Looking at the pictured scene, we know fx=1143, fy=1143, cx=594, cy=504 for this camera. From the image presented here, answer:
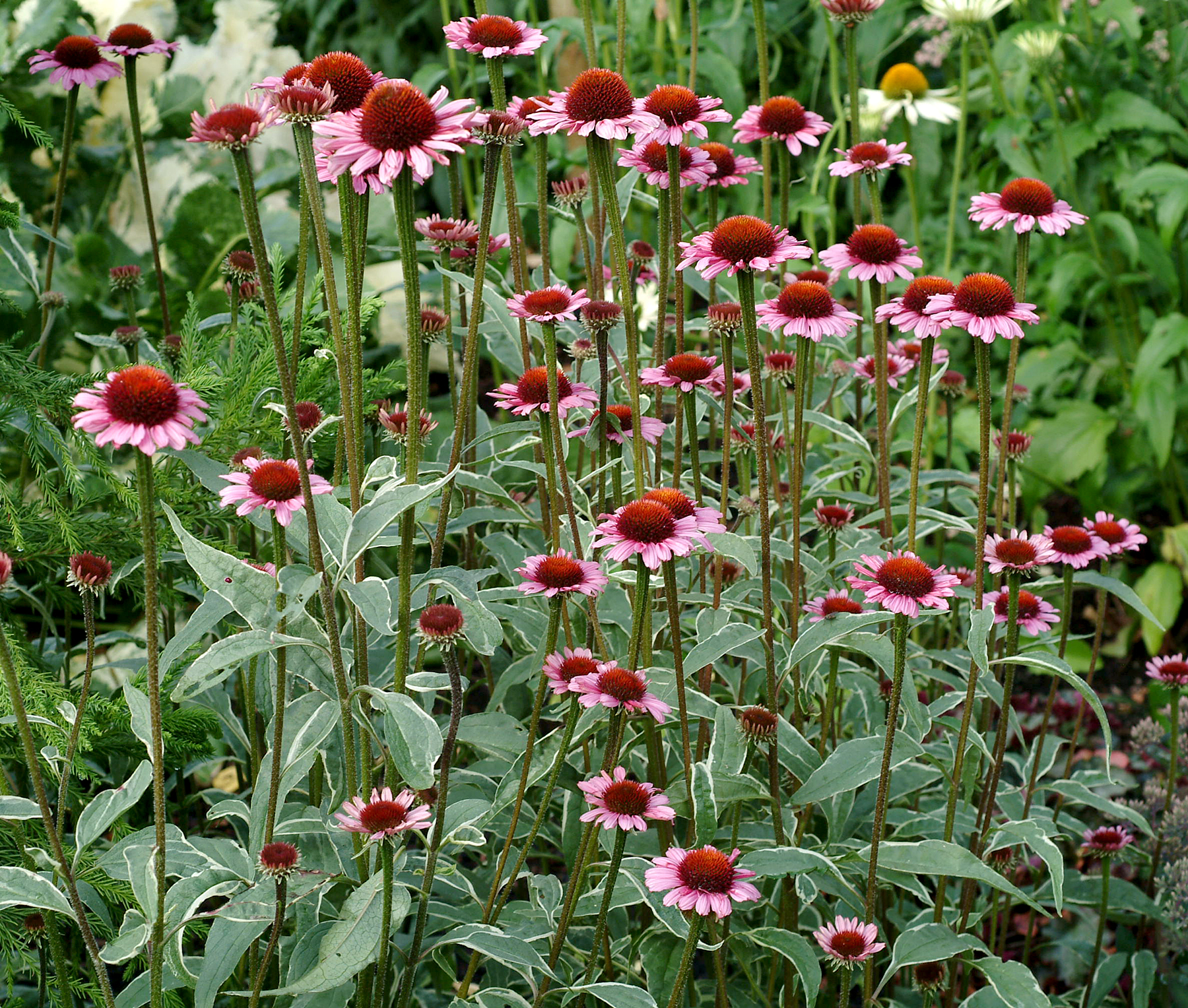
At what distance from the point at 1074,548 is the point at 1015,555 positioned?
0.17 meters

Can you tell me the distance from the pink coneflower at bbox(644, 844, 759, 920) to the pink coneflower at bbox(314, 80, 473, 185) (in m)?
0.67

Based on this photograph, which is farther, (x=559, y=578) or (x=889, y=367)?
(x=889, y=367)

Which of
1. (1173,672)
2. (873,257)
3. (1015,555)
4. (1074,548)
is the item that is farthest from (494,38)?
(1173,672)

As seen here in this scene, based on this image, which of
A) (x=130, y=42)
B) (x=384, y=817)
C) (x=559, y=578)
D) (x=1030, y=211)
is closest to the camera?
(x=384, y=817)

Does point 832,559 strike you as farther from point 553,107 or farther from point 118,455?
point 118,455

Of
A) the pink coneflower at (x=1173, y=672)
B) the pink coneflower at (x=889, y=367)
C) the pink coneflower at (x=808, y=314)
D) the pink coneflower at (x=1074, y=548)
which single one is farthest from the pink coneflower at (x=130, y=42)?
the pink coneflower at (x=1173, y=672)

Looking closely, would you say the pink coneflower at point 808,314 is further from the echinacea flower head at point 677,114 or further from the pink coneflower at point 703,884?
the pink coneflower at point 703,884

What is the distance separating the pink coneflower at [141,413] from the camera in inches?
33.9

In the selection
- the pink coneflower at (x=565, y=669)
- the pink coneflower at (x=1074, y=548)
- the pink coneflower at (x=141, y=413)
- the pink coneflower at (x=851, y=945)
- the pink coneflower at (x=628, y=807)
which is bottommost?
the pink coneflower at (x=851, y=945)

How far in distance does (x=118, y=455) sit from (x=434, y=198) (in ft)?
6.75

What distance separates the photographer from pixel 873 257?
4.47 feet

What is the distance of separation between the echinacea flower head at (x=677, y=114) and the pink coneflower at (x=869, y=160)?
29 cm

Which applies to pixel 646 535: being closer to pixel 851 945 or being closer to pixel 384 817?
pixel 384 817

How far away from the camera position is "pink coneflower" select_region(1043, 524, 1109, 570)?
145 cm
